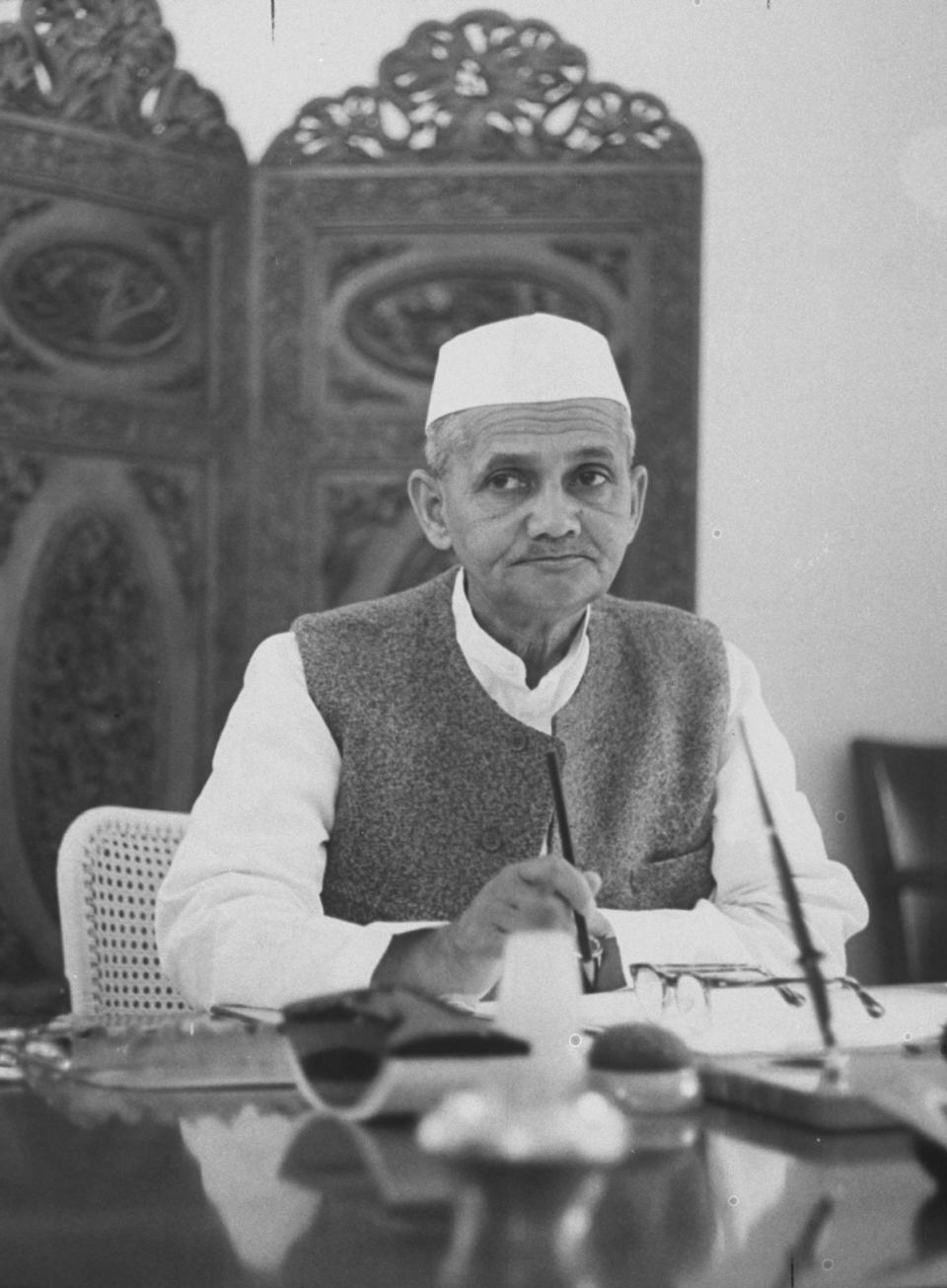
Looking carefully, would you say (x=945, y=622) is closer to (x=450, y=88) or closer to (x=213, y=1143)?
(x=450, y=88)

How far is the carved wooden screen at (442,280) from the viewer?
129 inches

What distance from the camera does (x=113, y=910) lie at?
1884 mm

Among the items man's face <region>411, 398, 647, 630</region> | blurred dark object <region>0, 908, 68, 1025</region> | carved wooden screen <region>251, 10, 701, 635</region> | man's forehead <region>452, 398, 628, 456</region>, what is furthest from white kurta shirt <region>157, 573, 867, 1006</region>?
blurred dark object <region>0, 908, 68, 1025</region>

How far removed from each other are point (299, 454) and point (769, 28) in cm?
137

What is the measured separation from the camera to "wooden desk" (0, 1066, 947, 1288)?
626mm

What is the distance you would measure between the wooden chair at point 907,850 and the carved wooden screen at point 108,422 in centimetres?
138

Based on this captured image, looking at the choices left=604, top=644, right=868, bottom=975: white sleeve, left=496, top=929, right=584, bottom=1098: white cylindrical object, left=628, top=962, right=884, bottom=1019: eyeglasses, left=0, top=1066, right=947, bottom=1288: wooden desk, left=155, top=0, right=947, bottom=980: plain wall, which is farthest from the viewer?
left=155, top=0, right=947, bottom=980: plain wall

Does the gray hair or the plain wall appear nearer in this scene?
the gray hair

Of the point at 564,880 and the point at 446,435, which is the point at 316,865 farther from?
the point at 564,880

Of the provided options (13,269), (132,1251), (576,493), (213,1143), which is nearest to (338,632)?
(576,493)

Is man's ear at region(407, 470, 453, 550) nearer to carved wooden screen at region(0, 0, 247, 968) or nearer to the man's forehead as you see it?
the man's forehead

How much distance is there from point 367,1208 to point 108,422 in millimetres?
2662

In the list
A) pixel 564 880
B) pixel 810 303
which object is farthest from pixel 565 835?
pixel 810 303

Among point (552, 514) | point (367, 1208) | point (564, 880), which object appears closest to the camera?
point (367, 1208)
